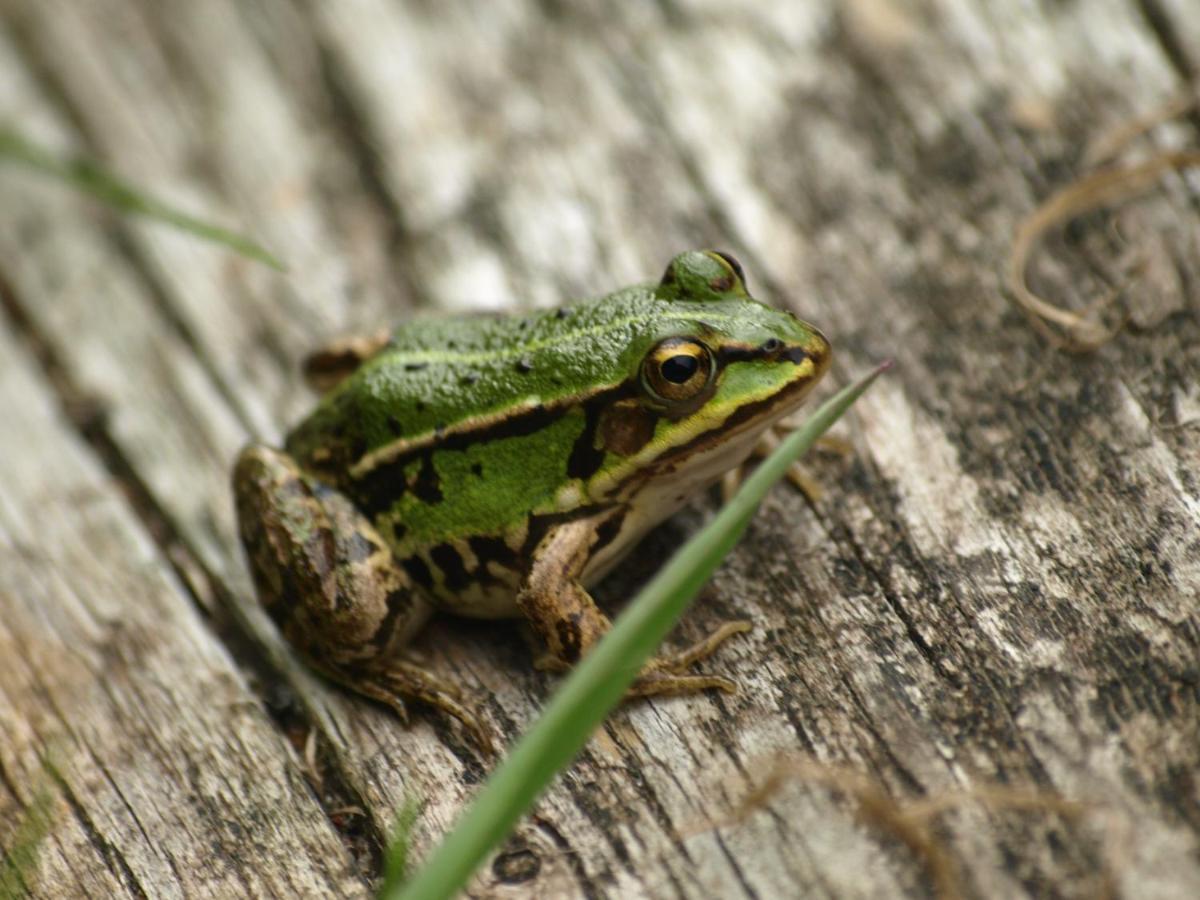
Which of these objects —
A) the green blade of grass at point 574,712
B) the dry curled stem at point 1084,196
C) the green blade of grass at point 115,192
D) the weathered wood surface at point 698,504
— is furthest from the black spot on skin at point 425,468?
the dry curled stem at point 1084,196

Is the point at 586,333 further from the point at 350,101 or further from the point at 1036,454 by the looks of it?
the point at 350,101

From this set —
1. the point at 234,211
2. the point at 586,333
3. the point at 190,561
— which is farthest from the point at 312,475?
the point at 234,211

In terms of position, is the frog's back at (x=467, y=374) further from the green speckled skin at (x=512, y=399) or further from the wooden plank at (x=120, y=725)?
the wooden plank at (x=120, y=725)

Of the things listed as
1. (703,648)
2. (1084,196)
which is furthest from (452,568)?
(1084,196)

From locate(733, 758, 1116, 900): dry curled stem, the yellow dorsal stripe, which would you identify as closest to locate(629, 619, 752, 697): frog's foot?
locate(733, 758, 1116, 900): dry curled stem

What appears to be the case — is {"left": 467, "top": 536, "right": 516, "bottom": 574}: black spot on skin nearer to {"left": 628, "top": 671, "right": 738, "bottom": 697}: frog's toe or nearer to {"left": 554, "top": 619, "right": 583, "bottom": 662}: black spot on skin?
{"left": 554, "top": 619, "right": 583, "bottom": 662}: black spot on skin
